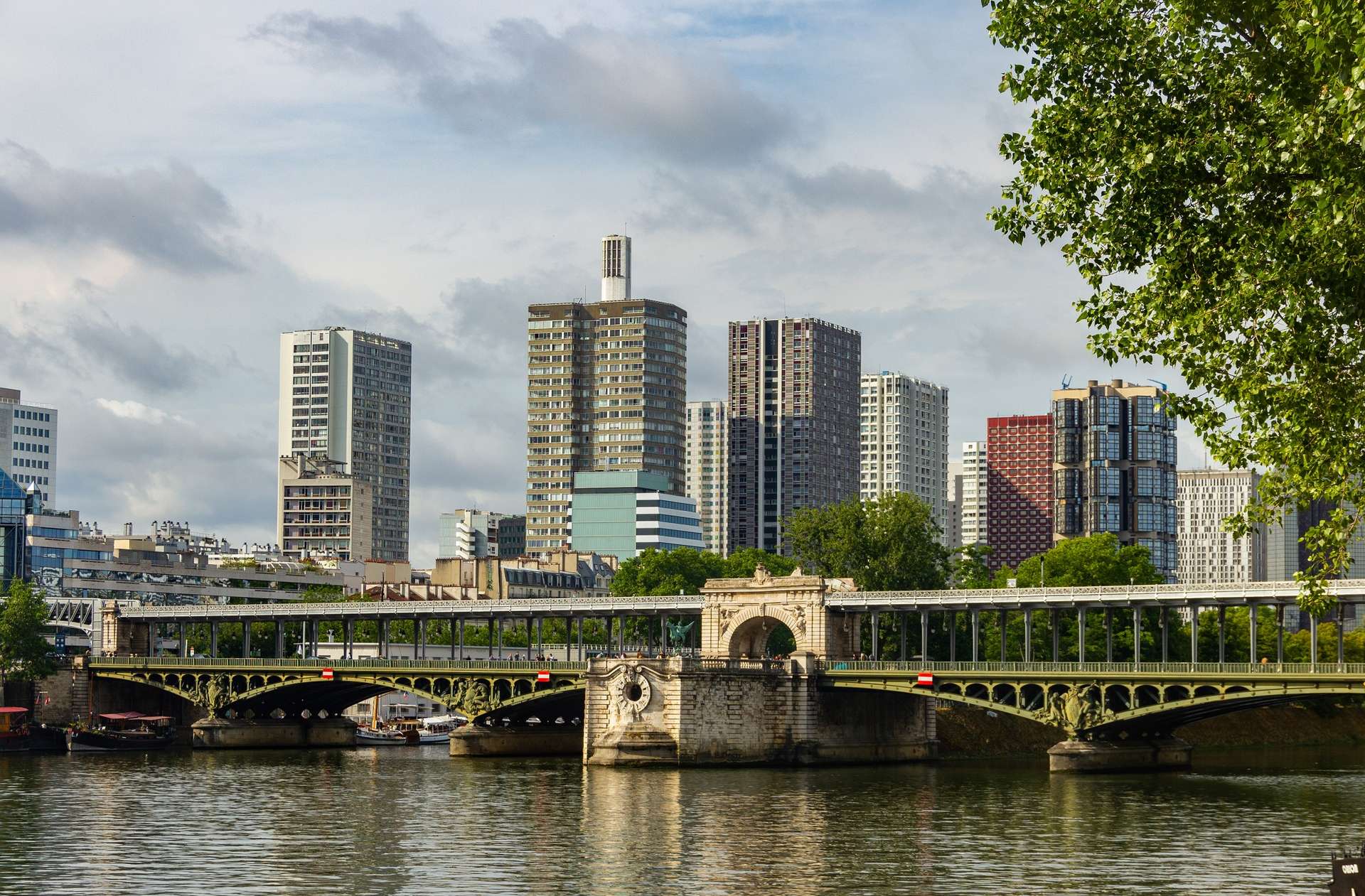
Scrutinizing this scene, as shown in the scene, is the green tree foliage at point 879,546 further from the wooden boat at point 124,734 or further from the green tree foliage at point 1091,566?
the wooden boat at point 124,734

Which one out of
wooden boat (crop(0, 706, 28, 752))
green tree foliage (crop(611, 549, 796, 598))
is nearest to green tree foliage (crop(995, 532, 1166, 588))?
green tree foliage (crop(611, 549, 796, 598))

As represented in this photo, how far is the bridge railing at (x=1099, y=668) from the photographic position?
328 ft

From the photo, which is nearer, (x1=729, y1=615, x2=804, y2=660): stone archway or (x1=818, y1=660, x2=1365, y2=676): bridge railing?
(x1=818, y1=660, x2=1365, y2=676): bridge railing

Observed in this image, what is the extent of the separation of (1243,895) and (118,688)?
114 metres

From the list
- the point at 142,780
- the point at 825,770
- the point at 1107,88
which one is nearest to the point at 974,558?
the point at 825,770

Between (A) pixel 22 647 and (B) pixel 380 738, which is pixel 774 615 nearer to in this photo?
(B) pixel 380 738

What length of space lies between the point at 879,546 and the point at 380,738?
46418 millimetres

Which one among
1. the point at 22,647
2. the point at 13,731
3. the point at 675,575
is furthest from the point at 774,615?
the point at 675,575

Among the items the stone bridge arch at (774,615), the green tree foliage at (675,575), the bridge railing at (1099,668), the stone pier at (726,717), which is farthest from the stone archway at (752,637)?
the green tree foliage at (675,575)

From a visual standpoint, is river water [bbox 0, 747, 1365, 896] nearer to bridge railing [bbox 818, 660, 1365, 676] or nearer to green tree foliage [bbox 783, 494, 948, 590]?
bridge railing [bbox 818, 660, 1365, 676]

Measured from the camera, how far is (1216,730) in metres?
149

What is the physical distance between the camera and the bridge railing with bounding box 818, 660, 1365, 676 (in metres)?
100

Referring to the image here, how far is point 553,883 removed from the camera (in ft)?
201

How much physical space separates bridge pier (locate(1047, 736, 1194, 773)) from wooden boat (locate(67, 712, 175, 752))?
6558 cm
